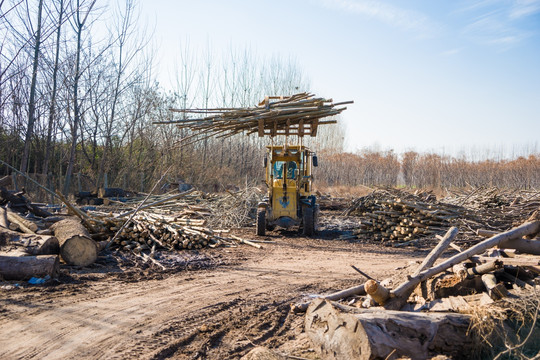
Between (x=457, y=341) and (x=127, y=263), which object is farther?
(x=127, y=263)

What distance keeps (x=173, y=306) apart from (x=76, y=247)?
3427mm

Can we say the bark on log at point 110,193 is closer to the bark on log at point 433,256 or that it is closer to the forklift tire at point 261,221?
the forklift tire at point 261,221

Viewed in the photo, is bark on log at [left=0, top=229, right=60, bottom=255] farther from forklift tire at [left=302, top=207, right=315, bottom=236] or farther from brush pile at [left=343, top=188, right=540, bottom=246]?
brush pile at [left=343, top=188, right=540, bottom=246]

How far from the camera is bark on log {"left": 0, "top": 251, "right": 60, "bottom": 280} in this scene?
6969 millimetres

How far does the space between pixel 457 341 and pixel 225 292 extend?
3.72 m

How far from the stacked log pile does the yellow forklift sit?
8.04 metres

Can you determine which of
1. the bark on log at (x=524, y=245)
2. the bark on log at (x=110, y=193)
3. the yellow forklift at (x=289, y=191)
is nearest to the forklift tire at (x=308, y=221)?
the yellow forklift at (x=289, y=191)

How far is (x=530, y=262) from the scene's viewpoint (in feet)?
17.4

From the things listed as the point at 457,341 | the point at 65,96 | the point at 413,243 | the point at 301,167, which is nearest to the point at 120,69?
the point at 65,96

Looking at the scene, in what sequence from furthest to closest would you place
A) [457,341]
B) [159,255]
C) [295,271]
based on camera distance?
[159,255] < [295,271] < [457,341]

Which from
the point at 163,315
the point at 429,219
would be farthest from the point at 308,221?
the point at 163,315

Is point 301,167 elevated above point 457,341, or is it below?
above

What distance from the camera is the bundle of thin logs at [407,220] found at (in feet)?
41.7

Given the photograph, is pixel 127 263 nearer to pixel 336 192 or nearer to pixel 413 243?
pixel 413 243
